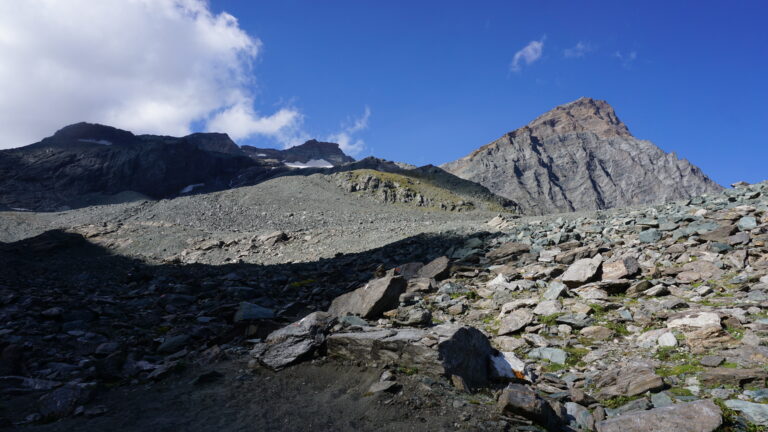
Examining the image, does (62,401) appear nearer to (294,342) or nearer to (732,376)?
(294,342)

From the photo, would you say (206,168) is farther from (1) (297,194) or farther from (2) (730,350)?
(2) (730,350)

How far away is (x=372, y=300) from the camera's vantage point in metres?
9.73

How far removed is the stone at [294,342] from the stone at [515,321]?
3.62 metres

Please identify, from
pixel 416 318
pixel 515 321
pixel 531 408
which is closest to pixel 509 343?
pixel 515 321

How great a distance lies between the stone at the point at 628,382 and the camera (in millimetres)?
5246

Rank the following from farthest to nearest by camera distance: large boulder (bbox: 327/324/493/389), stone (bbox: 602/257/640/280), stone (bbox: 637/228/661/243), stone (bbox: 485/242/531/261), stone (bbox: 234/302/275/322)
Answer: stone (bbox: 485/242/531/261), stone (bbox: 637/228/661/243), stone (bbox: 602/257/640/280), stone (bbox: 234/302/275/322), large boulder (bbox: 327/324/493/389)

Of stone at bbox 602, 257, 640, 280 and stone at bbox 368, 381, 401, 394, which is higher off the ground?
stone at bbox 602, 257, 640, 280

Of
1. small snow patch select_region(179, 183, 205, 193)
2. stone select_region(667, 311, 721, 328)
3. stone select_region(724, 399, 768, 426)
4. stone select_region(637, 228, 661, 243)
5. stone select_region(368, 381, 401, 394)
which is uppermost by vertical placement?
small snow patch select_region(179, 183, 205, 193)

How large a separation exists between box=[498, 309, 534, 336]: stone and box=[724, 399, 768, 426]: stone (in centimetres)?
363

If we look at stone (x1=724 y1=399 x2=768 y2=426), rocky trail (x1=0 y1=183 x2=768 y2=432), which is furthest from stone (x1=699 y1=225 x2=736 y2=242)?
stone (x1=724 y1=399 x2=768 y2=426)

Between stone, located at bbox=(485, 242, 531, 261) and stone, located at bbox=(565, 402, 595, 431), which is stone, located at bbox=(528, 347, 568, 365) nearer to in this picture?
stone, located at bbox=(565, 402, 595, 431)

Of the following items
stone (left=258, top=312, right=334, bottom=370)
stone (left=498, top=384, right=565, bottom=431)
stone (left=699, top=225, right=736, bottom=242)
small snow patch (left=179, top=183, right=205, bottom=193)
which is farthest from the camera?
small snow patch (left=179, top=183, right=205, bottom=193)

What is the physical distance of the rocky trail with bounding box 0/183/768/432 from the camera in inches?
197

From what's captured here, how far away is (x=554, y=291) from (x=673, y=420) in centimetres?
516
